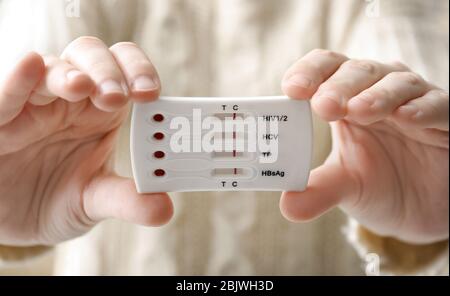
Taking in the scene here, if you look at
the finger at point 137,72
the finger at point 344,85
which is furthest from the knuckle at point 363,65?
the finger at point 137,72

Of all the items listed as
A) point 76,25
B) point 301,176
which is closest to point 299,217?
point 301,176

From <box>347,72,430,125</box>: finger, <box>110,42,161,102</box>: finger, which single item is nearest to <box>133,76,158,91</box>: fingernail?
<box>110,42,161,102</box>: finger

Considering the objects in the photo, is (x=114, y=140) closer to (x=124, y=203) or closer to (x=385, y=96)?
(x=124, y=203)

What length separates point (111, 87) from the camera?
283 mm

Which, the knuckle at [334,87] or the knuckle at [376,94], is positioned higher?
the knuckle at [334,87]

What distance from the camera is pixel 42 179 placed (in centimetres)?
39

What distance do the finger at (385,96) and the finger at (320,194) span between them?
52mm

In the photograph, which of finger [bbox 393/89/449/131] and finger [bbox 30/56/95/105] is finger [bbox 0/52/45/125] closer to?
finger [bbox 30/56/95/105]

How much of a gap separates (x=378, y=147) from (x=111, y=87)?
21 cm

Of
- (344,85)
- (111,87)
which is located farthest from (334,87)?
(111,87)

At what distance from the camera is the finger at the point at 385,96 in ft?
0.99

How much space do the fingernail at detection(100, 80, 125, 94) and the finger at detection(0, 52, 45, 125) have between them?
0.04 m

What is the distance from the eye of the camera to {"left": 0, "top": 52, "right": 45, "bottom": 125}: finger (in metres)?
0.30

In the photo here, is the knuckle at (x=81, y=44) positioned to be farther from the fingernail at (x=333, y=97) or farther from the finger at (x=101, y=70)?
the fingernail at (x=333, y=97)
